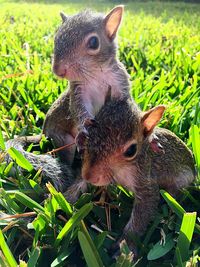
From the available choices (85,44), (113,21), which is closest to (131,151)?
(85,44)

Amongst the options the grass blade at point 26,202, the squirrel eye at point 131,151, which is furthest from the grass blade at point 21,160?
the squirrel eye at point 131,151

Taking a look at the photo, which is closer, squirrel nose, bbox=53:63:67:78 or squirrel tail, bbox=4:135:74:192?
squirrel tail, bbox=4:135:74:192

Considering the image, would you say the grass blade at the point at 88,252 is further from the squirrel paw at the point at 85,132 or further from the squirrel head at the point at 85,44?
the squirrel head at the point at 85,44

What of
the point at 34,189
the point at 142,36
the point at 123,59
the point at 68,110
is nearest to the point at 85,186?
the point at 34,189

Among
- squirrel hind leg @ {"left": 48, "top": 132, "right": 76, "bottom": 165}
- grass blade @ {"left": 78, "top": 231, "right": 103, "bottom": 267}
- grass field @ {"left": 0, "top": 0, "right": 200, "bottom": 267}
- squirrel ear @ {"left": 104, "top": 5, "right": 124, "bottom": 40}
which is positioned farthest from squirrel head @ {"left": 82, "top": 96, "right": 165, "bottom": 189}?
squirrel ear @ {"left": 104, "top": 5, "right": 124, "bottom": 40}

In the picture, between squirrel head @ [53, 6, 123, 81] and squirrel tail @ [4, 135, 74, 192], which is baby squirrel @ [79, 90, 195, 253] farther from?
squirrel head @ [53, 6, 123, 81]

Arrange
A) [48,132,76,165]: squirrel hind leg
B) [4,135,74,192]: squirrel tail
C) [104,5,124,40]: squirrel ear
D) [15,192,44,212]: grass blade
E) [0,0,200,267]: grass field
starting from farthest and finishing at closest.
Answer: [104,5,124,40]: squirrel ear → [48,132,76,165]: squirrel hind leg → [4,135,74,192]: squirrel tail → [15,192,44,212]: grass blade → [0,0,200,267]: grass field
